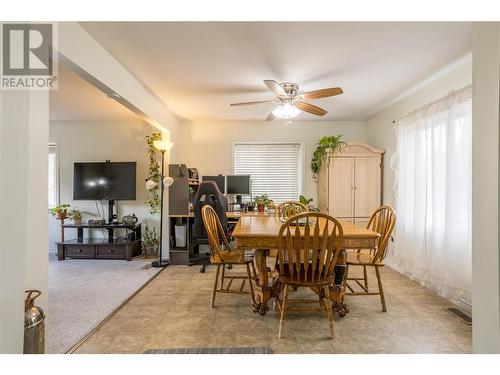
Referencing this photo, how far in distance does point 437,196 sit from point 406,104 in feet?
4.53

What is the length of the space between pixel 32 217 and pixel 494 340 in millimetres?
2261

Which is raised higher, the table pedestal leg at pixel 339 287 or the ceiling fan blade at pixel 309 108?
the ceiling fan blade at pixel 309 108

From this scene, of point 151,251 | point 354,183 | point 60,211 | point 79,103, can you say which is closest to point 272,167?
point 354,183

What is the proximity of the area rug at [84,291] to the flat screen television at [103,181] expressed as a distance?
104 cm

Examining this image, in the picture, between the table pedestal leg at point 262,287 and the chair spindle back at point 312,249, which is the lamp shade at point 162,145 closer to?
the table pedestal leg at point 262,287

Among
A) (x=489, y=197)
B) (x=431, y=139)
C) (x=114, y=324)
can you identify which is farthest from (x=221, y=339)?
(x=431, y=139)

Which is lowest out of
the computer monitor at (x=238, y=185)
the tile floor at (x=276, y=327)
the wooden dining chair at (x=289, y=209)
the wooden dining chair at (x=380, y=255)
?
the tile floor at (x=276, y=327)

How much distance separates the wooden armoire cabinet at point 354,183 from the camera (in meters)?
4.26

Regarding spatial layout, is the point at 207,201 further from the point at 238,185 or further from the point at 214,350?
the point at 214,350

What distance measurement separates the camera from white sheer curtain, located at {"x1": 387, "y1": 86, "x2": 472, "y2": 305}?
8.24 ft

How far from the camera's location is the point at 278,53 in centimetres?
243

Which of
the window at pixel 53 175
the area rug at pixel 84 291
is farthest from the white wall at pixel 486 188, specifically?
the window at pixel 53 175

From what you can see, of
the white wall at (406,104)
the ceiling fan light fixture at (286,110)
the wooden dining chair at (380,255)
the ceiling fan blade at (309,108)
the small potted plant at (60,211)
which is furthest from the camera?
the small potted plant at (60,211)

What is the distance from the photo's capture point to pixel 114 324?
7.33ft
